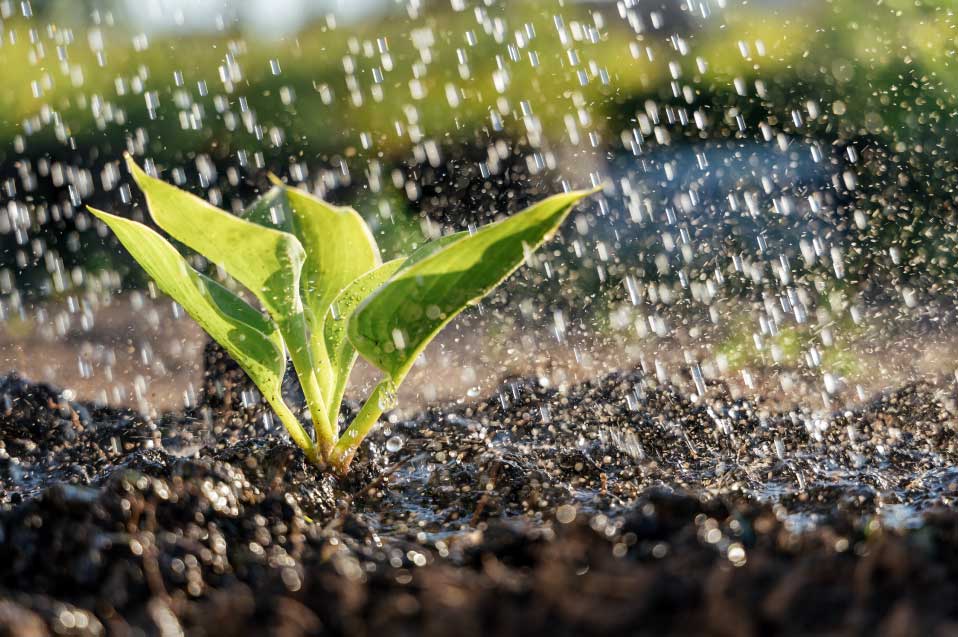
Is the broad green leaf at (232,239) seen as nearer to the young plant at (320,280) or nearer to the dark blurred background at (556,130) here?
the young plant at (320,280)

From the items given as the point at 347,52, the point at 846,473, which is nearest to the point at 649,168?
the point at 347,52

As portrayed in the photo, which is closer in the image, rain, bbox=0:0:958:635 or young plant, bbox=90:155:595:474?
rain, bbox=0:0:958:635

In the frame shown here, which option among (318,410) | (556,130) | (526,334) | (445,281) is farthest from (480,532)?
(556,130)

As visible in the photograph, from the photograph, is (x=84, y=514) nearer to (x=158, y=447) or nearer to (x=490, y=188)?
(x=158, y=447)

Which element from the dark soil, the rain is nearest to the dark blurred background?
the rain

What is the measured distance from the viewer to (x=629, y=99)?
5230 mm

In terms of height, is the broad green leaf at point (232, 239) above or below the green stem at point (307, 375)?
above

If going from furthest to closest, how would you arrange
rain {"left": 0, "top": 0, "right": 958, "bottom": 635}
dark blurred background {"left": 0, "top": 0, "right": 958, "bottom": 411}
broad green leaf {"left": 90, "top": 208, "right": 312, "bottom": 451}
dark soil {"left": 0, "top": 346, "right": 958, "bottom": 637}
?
1. dark blurred background {"left": 0, "top": 0, "right": 958, "bottom": 411}
2. broad green leaf {"left": 90, "top": 208, "right": 312, "bottom": 451}
3. rain {"left": 0, "top": 0, "right": 958, "bottom": 635}
4. dark soil {"left": 0, "top": 346, "right": 958, "bottom": 637}

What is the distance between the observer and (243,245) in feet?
3.91

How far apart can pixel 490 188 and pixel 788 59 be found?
1956 mm

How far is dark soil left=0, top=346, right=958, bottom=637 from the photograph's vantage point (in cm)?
59

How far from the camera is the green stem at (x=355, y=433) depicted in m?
1.36

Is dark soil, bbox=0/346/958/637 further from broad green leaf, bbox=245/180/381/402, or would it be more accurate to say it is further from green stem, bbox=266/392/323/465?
broad green leaf, bbox=245/180/381/402

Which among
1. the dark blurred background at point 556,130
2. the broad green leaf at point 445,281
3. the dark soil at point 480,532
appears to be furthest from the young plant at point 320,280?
the dark blurred background at point 556,130
